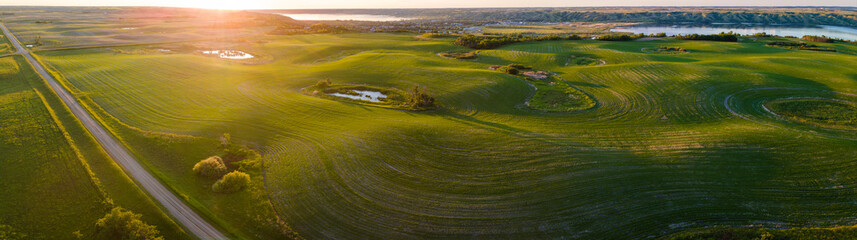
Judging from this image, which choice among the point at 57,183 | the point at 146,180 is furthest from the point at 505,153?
the point at 57,183

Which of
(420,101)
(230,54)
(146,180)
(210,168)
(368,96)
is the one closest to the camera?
(146,180)

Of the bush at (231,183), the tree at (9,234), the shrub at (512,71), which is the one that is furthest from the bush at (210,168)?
the shrub at (512,71)

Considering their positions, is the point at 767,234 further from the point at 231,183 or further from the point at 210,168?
the point at 210,168

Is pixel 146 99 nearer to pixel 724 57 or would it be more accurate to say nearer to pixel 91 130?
pixel 91 130

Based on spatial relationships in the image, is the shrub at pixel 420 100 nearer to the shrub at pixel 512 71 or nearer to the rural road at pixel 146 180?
the shrub at pixel 512 71

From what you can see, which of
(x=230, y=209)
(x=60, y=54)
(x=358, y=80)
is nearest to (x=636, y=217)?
(x=230, y=209)

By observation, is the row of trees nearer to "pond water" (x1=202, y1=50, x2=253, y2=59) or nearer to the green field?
the green field
